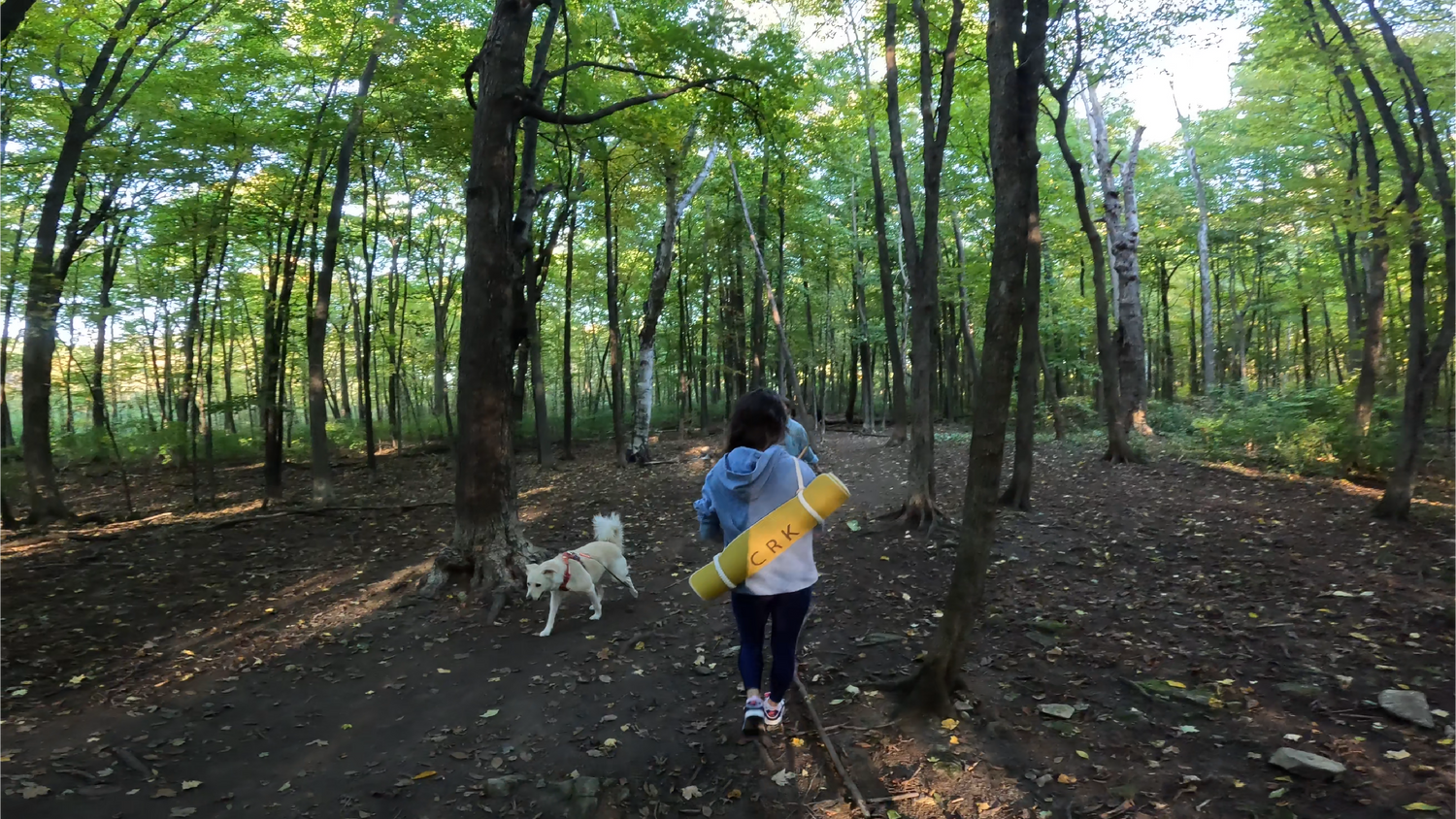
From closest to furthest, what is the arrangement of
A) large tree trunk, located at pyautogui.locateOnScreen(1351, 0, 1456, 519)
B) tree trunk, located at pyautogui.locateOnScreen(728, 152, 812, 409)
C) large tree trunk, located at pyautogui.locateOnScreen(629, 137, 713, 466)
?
1. large tree trunk, located at pyautogui.locateOnScreen(1351, 0, 1456, 519)
2. tree trunk, located at pyautogui.locateOnScreen(728, 152, 812, 409)
3. large tree trunk, located at pyautogui.locateOnScreen(629, 137, 713, 466)

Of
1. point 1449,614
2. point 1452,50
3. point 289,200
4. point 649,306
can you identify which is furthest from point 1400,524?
point 289,200

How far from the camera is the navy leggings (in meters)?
3.29

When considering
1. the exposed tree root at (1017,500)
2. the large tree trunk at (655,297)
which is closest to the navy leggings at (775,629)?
the exposed tree root at (1017,500)

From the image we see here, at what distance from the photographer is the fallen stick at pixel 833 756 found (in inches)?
119

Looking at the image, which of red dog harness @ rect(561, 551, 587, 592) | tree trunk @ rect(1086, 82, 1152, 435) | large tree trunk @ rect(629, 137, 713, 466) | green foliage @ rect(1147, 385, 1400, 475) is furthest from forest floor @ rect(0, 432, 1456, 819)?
large tree trunk @ rect(629, 137, 713, 466)

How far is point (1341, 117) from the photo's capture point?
1352cm

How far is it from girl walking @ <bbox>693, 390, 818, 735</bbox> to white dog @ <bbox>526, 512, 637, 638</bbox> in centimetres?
247

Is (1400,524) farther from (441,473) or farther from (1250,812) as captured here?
(441,473)

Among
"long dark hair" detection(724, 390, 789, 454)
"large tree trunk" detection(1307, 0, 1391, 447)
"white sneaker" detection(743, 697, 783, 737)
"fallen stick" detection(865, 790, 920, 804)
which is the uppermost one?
"large tree trunk" detection(1307, 0, 1391, 447)

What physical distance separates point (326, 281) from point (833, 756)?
11798 millimetres

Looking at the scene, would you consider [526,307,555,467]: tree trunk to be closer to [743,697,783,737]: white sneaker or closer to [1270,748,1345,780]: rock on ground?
[743,697,783,737]: white sneaker

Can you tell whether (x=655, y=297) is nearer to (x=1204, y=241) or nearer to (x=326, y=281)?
(x=326, y=281)

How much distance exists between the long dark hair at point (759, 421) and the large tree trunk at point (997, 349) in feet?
3.50

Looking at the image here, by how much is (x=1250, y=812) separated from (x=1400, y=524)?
279 inches
